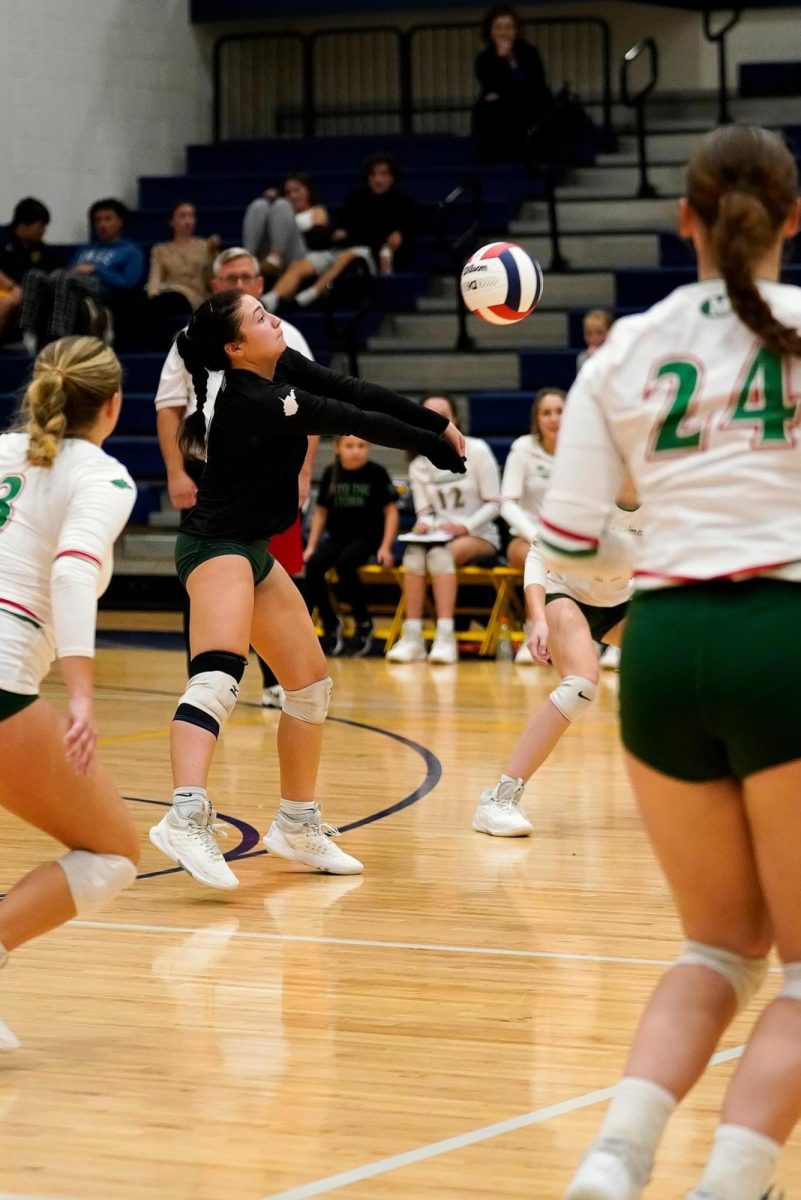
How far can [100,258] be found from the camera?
1355 centimetres

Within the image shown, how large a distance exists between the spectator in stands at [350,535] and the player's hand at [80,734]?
24.5 ft

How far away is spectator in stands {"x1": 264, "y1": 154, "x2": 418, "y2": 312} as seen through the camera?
44.3 feet

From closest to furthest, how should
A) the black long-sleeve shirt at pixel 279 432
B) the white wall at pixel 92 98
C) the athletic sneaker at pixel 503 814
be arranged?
the black long-sleeve shirt at pixel 279 432, the athletic sneaker at pixel 503 814, the white wall at pixel 92 98

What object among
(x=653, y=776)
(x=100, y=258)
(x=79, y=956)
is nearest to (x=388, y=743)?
(x=79, y=956)

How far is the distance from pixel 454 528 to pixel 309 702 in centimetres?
561

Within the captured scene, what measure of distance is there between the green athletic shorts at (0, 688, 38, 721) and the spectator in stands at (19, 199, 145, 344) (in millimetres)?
9168

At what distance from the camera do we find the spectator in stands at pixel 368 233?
13500 mm

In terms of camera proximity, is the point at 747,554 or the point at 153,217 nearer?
the point at 747,554

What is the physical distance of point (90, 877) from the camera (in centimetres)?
333

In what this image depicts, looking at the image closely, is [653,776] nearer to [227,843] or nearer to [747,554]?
[747,554]

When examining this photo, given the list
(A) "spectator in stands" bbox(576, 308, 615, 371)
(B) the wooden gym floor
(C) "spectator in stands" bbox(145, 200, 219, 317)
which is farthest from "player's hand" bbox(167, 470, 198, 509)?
(C) "spectator in stands" bbox(145, 200, 219, 317)

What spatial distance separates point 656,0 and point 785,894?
41.8 ft

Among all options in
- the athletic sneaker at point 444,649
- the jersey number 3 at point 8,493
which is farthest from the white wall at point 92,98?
the jersey number 3 at point 8,493

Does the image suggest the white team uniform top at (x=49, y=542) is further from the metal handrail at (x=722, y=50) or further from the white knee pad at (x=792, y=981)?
the metal handrail at (x=722, y=50)
